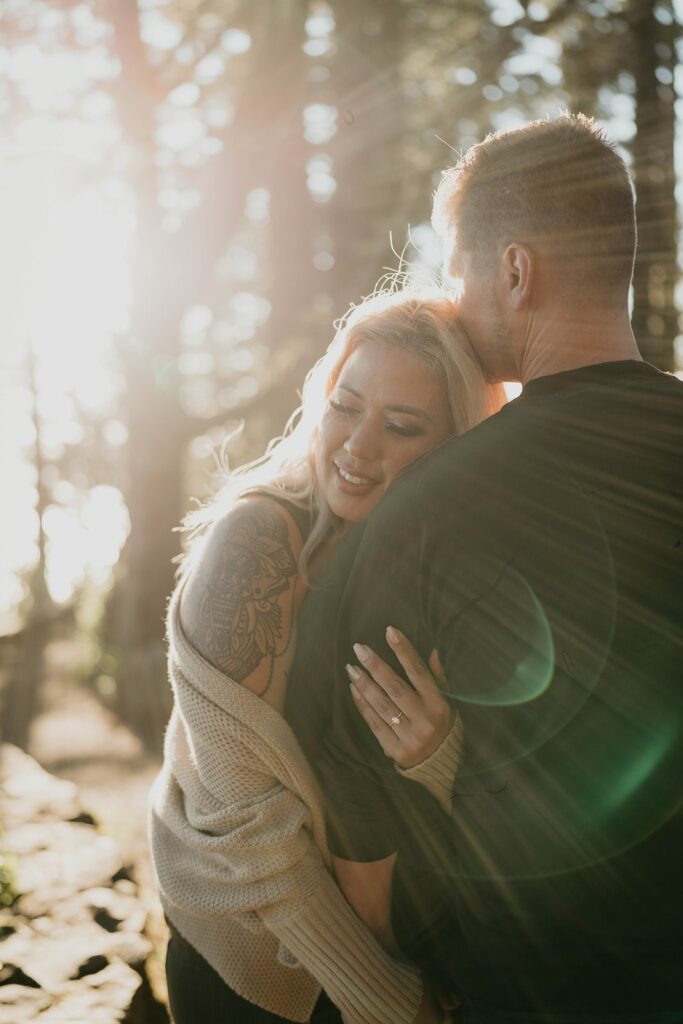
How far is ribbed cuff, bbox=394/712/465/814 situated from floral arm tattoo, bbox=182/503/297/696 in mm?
486

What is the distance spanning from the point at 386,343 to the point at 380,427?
26 centimetres

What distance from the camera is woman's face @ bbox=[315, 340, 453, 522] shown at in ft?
9.01

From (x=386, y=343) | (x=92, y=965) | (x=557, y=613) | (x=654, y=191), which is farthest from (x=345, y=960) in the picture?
(x=654, y=191)

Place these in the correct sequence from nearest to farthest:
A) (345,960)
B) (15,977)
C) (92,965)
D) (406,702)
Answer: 1. (406,702)
2. (345,960)
3. (15,977)
4. (92,965)

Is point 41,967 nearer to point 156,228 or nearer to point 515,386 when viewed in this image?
point 515,386

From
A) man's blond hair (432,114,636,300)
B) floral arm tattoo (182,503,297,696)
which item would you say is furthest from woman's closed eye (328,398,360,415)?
man's blond hair (432,114,636,300)

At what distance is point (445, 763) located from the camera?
7.06ft

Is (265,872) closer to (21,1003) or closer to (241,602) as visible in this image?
→ (241,602)

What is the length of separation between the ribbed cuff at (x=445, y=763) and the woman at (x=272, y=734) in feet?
0.08

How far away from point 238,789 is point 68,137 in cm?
970

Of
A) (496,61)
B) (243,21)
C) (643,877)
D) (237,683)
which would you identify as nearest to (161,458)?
(243,21)

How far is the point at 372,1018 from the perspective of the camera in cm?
232

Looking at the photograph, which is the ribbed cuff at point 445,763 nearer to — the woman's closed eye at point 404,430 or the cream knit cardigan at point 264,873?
the cream knit cardigan at point 264,873

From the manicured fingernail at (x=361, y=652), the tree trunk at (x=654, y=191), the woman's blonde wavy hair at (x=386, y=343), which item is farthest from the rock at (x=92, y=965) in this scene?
the tree trunk at (x=654, y=191)
